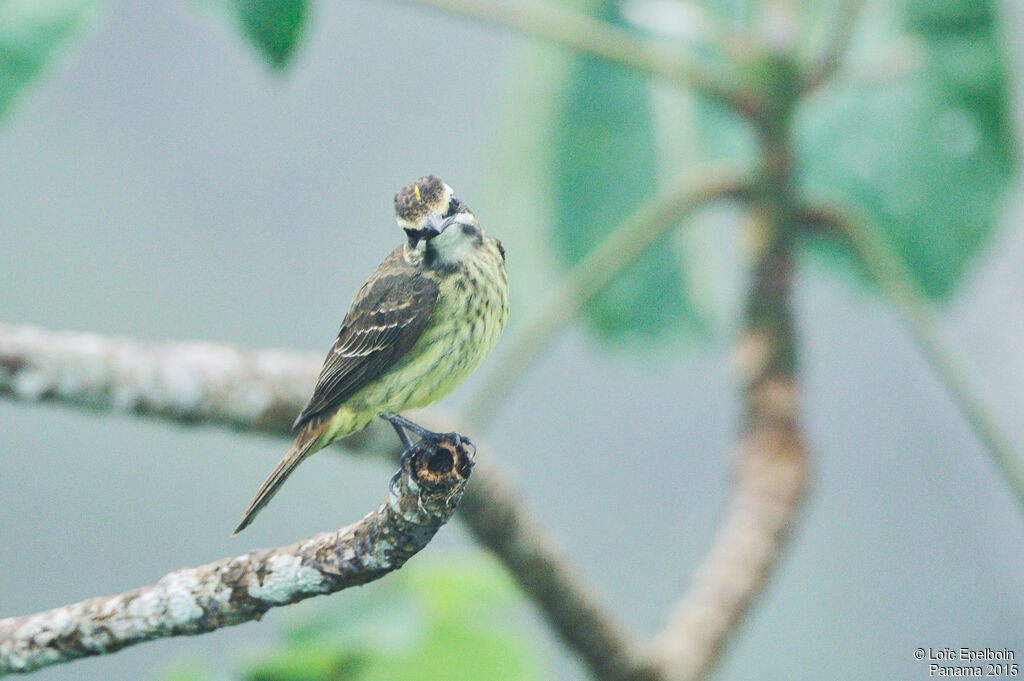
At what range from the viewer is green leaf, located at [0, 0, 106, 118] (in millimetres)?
1666

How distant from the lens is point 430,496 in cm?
101

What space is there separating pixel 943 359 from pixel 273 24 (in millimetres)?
1580

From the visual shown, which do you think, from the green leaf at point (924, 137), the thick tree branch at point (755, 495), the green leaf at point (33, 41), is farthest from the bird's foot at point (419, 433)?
the green leaf at point (924, 137)

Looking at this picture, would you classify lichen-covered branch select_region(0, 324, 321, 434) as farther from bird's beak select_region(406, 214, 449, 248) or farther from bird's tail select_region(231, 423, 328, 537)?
bird's beak select_region(406, 214, 449, 248)

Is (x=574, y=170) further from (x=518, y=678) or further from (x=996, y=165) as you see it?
(x=518, y=678)

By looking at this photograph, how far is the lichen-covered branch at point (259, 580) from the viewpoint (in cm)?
102

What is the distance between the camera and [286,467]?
3.88 feet

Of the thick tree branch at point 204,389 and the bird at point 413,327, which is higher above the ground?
the bird at point 413,327

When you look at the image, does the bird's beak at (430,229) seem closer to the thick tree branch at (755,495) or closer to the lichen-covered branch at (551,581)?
the lichen-covered branch at (551,581)

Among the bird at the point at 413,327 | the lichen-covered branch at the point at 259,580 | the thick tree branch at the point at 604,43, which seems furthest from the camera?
the thick tree branch at the point at 604,43

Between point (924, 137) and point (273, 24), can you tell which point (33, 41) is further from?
point (924, 137)

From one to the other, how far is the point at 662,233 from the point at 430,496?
5.74 feet

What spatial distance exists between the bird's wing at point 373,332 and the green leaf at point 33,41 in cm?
80

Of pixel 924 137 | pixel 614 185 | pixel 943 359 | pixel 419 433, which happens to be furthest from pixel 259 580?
pixel 924 137
